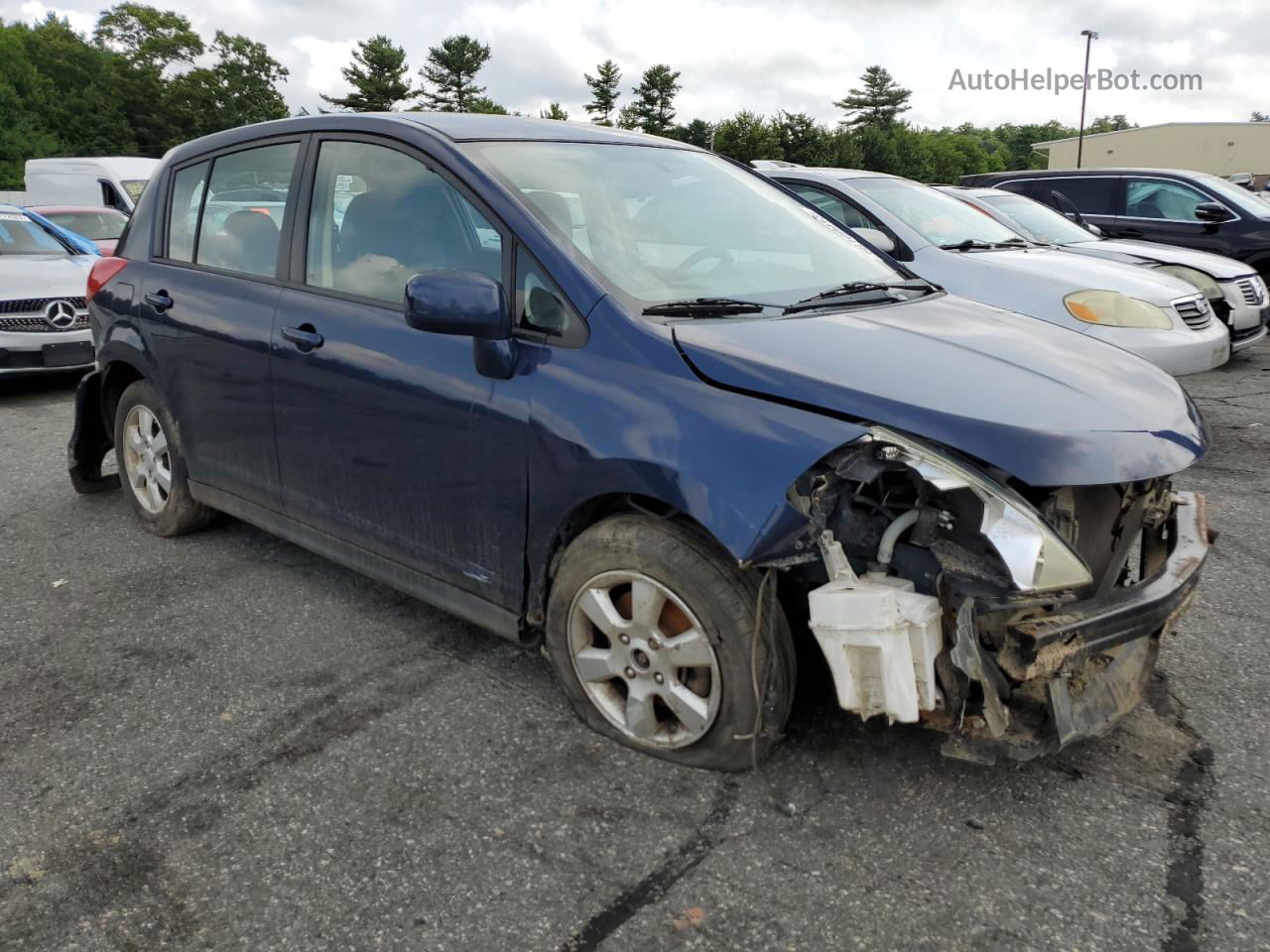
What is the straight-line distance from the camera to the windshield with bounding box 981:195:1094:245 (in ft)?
27.5

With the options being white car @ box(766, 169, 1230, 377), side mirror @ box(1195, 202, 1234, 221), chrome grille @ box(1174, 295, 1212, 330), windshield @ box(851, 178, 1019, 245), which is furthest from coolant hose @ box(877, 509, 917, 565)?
side mirror @ box(1195, 202, 1234, 221)

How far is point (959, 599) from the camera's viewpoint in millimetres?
2291

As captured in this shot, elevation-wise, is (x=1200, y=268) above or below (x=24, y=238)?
below

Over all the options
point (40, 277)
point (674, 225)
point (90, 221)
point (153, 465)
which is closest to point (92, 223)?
point (90, 221)

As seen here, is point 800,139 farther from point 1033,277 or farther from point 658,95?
point 1033,277

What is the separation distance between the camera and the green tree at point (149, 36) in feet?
250

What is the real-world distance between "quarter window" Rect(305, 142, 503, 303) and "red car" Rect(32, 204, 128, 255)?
1089 cm

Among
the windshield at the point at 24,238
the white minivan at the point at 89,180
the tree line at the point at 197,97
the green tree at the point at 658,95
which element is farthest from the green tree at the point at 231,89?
the windshield at the point at 24,238

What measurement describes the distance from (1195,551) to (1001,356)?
750 millimetres

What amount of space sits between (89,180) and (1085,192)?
54.7ft

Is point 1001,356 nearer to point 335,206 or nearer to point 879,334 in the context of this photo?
point 879,334

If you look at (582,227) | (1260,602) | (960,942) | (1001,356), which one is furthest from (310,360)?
(1260,602)

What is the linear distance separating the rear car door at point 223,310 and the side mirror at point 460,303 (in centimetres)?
105

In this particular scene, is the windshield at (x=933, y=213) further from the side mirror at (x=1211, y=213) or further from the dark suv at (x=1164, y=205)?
the side mirror at (x=1211, y=213)
